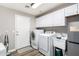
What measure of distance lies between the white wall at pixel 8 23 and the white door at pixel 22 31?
15 centimetres

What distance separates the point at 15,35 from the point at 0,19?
2.41ft

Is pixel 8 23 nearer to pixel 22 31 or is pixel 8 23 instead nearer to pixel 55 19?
pixel 22 31

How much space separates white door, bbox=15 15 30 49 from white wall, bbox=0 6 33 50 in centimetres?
15

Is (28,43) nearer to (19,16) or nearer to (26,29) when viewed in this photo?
(26,29)

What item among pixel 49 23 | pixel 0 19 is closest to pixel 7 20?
pixel 0 19

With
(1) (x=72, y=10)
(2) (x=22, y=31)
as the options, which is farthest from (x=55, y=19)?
(2) (x=22, y=31)

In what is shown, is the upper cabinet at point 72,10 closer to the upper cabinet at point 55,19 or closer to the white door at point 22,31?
the upper cabinet at point 55,19

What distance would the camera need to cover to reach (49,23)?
8.14 feet

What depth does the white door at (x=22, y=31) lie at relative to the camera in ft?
8.84

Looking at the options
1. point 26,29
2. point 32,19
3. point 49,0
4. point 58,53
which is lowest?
point 58,53

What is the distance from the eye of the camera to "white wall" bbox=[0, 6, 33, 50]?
2.21 metres

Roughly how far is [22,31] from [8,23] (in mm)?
657

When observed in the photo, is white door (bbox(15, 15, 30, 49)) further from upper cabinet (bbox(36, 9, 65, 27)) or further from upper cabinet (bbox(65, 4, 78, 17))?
upper cabinet (bbox(65, 4, 78, 17))

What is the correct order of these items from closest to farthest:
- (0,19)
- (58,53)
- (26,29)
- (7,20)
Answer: (58,53), (0,19), (7,20), (26,29)
